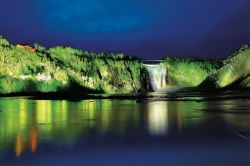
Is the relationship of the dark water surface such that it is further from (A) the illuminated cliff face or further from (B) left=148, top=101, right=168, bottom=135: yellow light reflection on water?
(A) the illuminated cliff face

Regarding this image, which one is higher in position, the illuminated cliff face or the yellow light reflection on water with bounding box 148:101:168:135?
the illuminated cliff face

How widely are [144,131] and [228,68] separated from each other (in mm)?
157093

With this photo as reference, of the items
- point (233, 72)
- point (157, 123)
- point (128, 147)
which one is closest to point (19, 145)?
point (128, 147)

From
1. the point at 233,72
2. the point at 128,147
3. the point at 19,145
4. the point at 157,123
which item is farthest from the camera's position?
the point at 233,72

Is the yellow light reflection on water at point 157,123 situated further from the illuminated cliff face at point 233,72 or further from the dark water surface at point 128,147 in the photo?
the illuminated cliff face at point 233,72

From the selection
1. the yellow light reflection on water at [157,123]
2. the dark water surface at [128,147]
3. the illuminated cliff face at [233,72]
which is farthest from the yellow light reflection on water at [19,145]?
the illuminated cliff face at [233,72]

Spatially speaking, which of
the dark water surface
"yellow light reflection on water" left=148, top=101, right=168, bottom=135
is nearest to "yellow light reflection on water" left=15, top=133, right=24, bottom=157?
the dark water surface

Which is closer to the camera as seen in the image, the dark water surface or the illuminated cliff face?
the dark water surface

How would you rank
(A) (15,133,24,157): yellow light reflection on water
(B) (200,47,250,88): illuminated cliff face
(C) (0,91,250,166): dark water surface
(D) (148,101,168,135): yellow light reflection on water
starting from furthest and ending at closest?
1. (B) (200,47,250,88): illuminated cliff face
2. (D) (148,101,168,135): yellow light reflection on water
3. (A) (15,133,24,157): yellow light reflection on water
4. (C) (0,91,250,166): dark water surface

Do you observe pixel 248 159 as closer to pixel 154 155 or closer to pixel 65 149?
pixel 154 155

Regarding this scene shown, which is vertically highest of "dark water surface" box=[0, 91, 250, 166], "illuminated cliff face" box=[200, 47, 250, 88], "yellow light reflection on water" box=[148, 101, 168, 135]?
"illuminated cliff face" box=[200, 47, 250, 88]

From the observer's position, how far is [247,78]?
5979 inches

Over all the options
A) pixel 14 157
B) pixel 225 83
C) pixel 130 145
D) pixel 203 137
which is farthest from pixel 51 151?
pixel 225 83

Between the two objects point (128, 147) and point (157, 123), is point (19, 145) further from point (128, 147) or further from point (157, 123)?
point (157, 123)
